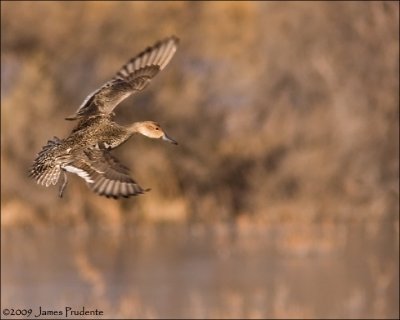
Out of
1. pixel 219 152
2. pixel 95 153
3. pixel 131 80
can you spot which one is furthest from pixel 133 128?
pixel 219 152

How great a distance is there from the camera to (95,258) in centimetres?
1335

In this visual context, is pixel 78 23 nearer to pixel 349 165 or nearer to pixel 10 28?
pixel 10 28

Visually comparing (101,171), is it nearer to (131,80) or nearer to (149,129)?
(149,129)

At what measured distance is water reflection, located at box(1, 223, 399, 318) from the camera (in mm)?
11688

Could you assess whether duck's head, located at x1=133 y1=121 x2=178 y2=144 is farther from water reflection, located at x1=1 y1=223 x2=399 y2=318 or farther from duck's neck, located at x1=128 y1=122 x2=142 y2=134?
water reflection, located at x1=1 y1=223 x2=399 y2=318

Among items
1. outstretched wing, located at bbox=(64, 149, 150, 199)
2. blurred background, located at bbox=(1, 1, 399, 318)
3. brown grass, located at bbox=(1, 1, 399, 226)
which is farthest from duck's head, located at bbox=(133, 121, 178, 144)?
brown grass, located at bbox=(1, 1, 399, 226)

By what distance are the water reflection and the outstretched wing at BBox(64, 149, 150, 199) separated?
349cm

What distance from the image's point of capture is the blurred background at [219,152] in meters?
12.9

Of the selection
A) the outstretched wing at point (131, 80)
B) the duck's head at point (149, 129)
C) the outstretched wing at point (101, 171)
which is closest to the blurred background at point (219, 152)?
Answer: the outstretched wing at point (131, 80)

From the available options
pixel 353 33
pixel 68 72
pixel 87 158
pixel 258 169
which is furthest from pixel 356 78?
pixel 87 158

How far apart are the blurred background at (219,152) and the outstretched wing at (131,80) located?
3.61 metres

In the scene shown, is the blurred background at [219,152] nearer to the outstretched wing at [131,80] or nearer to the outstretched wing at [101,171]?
the outstretched wing at [131,80]

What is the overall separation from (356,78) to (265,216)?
162 centimetres

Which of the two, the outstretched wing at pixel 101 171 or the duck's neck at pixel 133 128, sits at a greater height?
the duck's neck at pixel 133 128
